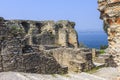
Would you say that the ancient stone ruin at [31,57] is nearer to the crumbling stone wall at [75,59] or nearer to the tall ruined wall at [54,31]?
the crumbling stone wall at [75,59]

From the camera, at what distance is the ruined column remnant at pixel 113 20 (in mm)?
6992

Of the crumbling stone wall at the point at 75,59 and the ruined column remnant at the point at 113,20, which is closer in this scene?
the ruined column remnant at the point at 113,20

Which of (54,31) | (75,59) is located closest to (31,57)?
(75,59)

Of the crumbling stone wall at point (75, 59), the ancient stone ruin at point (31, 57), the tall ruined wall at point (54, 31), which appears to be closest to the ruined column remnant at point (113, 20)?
the ancient stone ruin at point (31, 57)

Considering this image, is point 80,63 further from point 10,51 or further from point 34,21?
point 34,21

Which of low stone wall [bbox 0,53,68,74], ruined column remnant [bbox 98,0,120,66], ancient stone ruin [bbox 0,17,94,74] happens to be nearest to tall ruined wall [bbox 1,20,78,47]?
ancient stone ruin [bbox 0,17,94,74]

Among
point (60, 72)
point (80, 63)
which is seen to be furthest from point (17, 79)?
point (80, 63)

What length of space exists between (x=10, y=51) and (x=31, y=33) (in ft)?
94.4

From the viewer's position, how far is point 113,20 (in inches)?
278

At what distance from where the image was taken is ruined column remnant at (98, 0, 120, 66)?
275 inches

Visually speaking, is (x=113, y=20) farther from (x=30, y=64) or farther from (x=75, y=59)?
(x=75, y=59)

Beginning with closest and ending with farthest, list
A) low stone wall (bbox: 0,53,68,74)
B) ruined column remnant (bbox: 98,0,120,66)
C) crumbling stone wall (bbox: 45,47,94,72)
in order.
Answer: ruined column remnant (bbox: 98,0,120,66) < low stone wall (bbox: 0,53,68,74) < crumbling stone wall (bbox: 45,47,94,72)

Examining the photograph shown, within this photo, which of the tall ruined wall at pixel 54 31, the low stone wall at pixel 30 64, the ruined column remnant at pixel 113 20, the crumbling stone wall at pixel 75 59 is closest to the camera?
the ruined column remnant at pixel 113 20

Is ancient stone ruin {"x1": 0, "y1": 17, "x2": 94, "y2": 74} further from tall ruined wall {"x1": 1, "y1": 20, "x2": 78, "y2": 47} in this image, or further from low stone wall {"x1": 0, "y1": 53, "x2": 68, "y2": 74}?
tall ruined wall {"x1": 1, "y1": 20, "x2": 78, "y2": 47}
